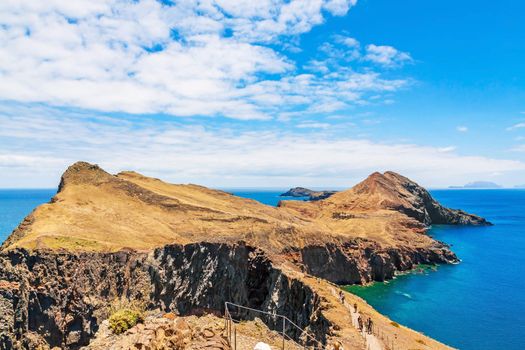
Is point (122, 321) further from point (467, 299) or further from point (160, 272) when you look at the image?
point (467, 299)

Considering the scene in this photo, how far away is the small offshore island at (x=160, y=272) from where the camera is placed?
42094 millimetres

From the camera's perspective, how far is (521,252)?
129m

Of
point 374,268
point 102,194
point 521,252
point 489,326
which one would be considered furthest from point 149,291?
point 521,252

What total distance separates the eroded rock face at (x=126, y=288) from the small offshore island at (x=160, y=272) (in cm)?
14

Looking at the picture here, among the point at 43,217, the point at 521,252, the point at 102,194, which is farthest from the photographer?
the point at 521,252

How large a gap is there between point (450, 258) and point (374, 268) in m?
35.4

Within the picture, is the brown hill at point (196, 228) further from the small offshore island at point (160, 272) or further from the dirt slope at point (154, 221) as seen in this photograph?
the small offshore island at point (160, 272)

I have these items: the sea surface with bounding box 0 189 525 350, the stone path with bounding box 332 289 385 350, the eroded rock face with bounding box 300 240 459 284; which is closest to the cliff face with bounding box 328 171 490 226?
the sea surface with bounding box 0 189 525 350

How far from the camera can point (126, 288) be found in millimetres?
53750

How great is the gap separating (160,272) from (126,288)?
555 centimetres

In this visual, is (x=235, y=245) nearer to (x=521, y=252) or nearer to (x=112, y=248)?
(x=112, y=248)

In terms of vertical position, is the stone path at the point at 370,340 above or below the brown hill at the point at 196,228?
below

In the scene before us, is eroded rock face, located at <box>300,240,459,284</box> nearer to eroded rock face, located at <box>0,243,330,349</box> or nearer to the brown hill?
the brown hill

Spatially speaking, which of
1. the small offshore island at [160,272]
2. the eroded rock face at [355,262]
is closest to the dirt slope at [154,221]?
the small offshore island at [160,272]
